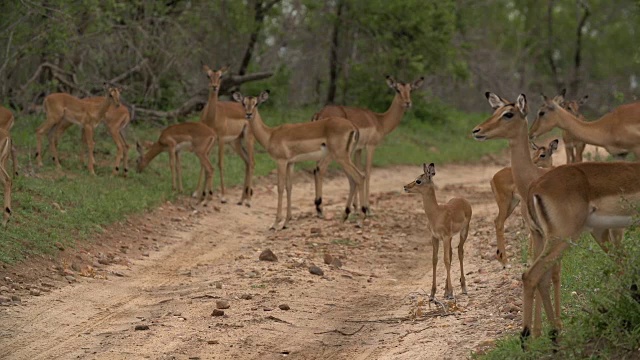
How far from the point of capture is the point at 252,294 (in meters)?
8.90

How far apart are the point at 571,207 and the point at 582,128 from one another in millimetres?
4797

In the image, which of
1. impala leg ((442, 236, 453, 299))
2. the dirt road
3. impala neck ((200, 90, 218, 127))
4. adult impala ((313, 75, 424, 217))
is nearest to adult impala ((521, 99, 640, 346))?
the dirt road

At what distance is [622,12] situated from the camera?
37656mm

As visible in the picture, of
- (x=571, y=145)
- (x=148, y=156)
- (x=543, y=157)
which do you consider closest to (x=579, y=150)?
(x=571, y=145)

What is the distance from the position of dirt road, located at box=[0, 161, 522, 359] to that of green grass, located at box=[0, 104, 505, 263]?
304 mm

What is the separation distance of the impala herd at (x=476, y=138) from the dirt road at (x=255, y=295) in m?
0.54

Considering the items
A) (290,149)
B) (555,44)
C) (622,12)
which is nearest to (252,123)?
(290,149)

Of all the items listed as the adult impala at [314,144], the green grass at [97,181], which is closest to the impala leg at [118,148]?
the green grass at [97,181]

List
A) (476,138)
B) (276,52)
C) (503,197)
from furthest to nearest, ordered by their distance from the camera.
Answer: (276,52) → (503,197) → (476,138)

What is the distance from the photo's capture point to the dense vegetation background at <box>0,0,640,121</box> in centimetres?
1625

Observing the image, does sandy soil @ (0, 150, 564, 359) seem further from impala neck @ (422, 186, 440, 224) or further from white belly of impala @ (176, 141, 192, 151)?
white belly of impala @ (176, 141, 192, 151)

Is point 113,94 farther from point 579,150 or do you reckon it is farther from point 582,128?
point 582,128

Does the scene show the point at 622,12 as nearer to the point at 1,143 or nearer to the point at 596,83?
the point at 596,83

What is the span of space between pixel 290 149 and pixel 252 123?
28.7 inches
